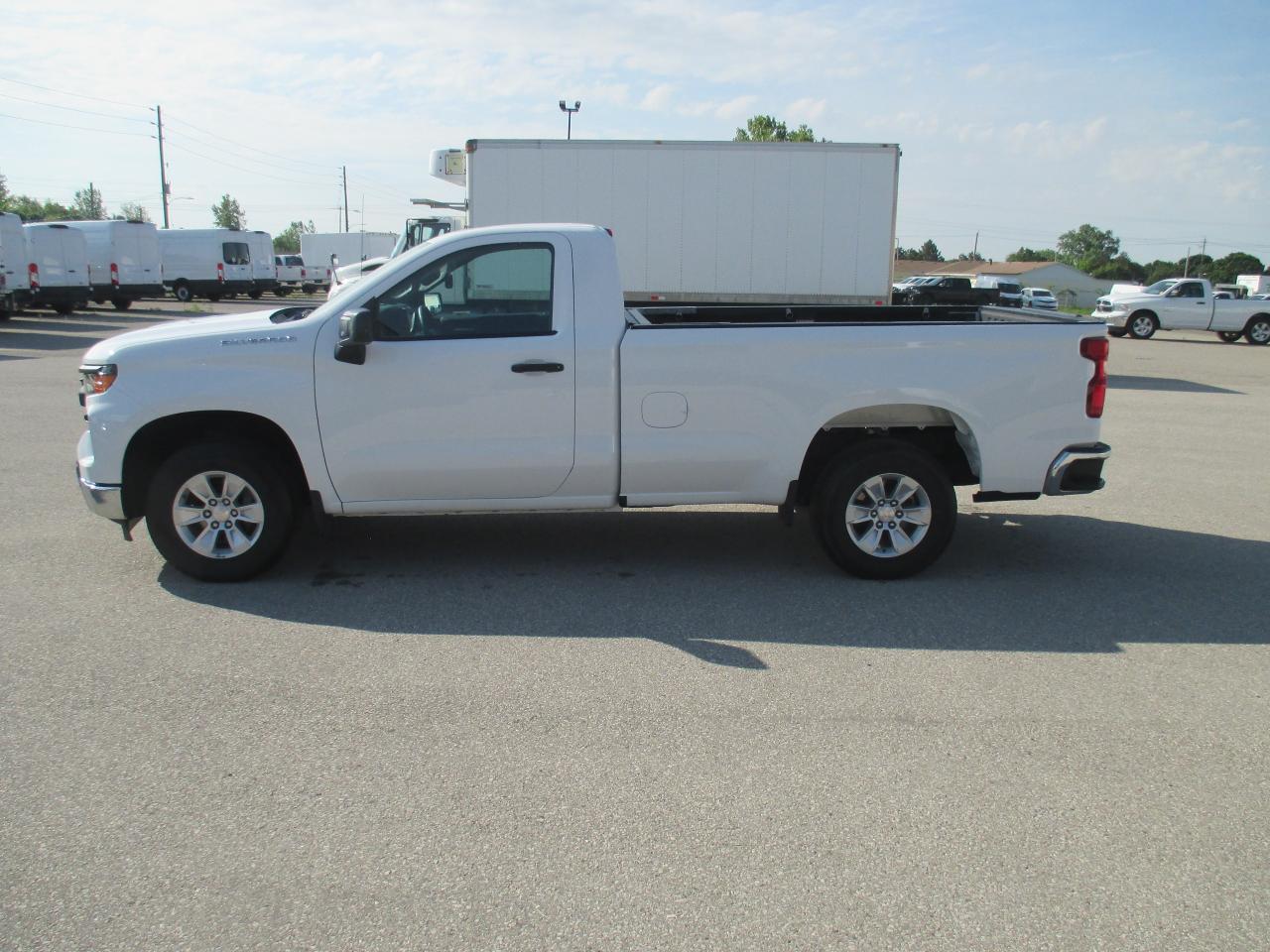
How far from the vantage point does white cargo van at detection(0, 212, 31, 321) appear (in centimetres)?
2448

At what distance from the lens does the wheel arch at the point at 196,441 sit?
5.86 metres

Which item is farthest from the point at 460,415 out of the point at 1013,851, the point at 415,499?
the point at 1013,851

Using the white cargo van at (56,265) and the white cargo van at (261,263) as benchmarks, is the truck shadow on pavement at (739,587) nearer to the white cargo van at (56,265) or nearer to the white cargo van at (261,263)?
the white cargo van at (56,265)

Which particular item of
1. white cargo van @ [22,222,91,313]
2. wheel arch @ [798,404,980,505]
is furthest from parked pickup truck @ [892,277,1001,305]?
white cargo van @ [22,222,91,313]

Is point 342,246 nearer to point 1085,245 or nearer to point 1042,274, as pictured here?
point 1042,274

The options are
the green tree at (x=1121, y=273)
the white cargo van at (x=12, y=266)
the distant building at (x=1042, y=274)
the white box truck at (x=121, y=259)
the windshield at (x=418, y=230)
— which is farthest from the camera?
the green tree at (x=1121, y=273)

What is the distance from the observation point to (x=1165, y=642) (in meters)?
5.29

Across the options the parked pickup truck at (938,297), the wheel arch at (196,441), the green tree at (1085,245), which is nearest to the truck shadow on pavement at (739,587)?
the wheel arch at (196,441)

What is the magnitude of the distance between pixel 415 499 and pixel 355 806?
256cm

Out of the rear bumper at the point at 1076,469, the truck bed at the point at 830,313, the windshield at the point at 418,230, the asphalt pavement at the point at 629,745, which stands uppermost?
the windshield at the point at 418,230

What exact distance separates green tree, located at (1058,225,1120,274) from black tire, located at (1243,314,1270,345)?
128741 millimetres

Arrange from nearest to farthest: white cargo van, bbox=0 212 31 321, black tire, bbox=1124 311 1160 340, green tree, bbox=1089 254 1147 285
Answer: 1. white cargo van, bbox=0 212 31 321
2. black tire, bbox=1124 311 1160 340
3. green tree, bbox=1089 254 1147 285

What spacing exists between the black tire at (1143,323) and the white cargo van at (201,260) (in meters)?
30.4

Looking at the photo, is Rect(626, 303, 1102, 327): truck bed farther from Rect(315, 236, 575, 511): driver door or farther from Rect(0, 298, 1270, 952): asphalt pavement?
Rect(0, 298, 1270, 952): asphalt pavement
